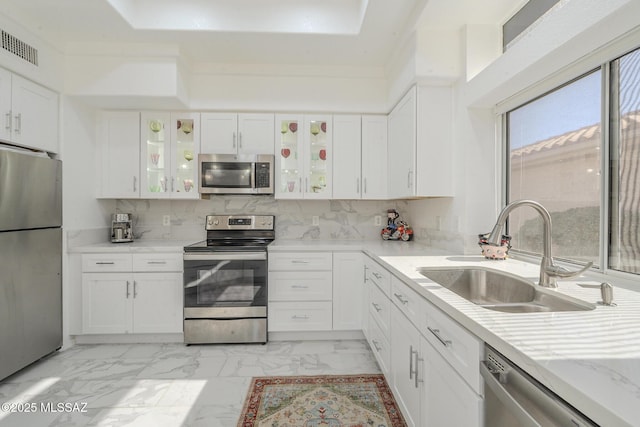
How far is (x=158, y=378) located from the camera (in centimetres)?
220

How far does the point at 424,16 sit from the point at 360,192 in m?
1.51

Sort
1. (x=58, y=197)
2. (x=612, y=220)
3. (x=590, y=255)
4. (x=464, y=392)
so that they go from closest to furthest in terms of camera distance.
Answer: (x=464, y=392)
(x=612, y=220)
(x=590, y=255)
(x=58, y=197)

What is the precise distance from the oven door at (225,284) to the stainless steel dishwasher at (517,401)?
2.06 metres

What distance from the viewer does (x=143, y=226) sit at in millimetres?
3285

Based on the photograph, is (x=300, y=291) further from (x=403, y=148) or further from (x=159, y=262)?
(x=403, y=148)

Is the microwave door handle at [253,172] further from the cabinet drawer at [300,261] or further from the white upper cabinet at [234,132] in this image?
the cabinet drawer at [300,261]

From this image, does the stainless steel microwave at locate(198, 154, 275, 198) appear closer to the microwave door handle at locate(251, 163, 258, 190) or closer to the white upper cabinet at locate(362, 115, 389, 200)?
the microwave door handle at locate(251, 163, 258, 190)

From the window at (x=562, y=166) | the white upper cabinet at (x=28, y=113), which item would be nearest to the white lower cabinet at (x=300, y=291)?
the window at (x=562, y=166)

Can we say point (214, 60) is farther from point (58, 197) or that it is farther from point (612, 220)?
point (612, 220)

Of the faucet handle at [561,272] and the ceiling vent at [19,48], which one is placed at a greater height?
the ceiling vent at [19,48]

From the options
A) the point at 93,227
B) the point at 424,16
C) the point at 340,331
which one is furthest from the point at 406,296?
the point at 93,227

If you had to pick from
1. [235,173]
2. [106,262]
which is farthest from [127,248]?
[235,173]

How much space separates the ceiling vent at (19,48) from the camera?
213cm

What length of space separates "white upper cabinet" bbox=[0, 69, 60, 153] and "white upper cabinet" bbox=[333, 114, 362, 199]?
2368mm
